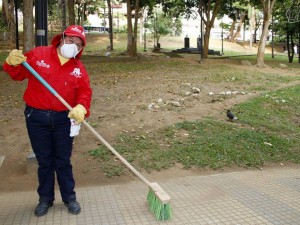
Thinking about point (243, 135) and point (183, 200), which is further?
point (243, 135)

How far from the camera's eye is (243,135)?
21.6ft

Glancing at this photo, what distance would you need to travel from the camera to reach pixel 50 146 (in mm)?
3529

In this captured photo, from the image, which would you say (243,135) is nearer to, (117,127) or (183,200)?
(117,127)

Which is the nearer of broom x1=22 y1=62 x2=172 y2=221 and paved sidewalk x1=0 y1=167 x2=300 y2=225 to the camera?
broom x1=22 y1=62 x2=172 y2=221

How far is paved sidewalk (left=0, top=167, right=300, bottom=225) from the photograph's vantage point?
3.59 metres

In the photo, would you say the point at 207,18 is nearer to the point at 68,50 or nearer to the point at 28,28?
the point at 28,28

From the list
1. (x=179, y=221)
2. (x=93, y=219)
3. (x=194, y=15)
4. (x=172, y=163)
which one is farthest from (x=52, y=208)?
(x=194, y=15)

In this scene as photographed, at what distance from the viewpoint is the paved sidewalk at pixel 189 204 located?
3.59m

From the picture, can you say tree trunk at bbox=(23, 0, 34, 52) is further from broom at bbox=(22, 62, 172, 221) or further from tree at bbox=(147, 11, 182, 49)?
tree at bbox=(147, 11, 182, 49)

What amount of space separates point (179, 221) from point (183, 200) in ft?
1.69

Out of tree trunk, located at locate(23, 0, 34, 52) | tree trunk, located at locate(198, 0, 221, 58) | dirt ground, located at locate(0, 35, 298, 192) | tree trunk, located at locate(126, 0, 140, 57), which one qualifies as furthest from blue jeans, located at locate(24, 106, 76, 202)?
tree trunk, located at locate(198, 0, 221, 58)

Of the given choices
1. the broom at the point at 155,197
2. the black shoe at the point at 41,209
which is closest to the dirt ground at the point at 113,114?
the black shoe at the point at 41,209

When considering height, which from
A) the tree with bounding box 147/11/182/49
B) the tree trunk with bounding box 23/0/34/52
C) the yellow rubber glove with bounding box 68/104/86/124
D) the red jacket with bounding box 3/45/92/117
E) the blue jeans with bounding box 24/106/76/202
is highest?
the tree with bounding box 147/11/182/49

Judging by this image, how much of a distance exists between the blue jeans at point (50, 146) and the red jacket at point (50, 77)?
9 centimetres
